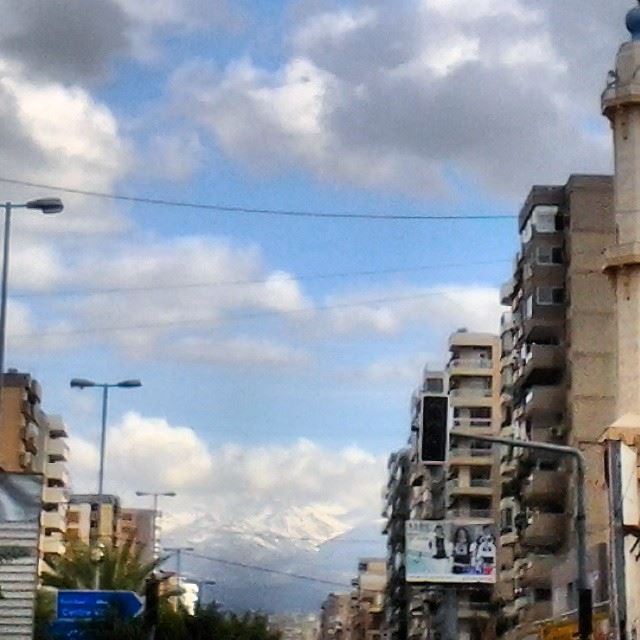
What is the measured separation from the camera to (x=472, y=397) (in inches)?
5108

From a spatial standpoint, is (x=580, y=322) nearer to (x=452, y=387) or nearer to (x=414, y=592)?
(x=452, y=387)

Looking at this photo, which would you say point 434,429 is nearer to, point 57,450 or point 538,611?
point 538,611

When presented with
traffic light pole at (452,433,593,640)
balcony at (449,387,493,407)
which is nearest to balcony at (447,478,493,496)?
balcony at (449,387,493,407)

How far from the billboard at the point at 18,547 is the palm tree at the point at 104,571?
1201 inches

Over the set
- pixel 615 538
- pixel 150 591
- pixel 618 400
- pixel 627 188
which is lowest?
pixel 150 591

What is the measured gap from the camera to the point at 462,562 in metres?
84.4

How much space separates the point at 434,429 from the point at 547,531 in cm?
5955

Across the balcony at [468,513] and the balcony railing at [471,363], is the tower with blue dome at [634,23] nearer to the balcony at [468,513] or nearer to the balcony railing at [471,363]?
the balcony at [468,513]

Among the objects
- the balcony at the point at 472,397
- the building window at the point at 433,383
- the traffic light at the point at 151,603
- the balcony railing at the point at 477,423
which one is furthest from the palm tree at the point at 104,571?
the building window at the point at 433,383

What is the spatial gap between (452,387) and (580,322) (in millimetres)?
47777

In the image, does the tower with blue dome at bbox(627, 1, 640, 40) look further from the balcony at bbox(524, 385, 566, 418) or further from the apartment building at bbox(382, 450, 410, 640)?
the apartment building at bbox(382, 450, 410, 640)

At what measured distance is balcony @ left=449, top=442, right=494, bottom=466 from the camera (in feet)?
412

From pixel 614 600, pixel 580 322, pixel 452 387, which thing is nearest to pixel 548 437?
pixel 580 322

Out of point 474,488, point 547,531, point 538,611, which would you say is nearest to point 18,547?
point 547,531
